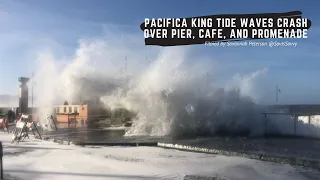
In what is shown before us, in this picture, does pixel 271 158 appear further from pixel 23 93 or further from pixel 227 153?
pixel 23 93

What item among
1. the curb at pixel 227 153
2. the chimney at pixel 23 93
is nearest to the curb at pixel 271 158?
the curb at pixel 227 153

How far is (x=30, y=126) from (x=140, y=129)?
6091mm

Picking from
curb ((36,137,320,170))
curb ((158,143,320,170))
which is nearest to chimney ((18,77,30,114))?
curb ((36,137,320,170))

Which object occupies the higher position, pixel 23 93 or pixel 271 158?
pixel 23 93

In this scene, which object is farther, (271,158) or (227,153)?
(227,153)

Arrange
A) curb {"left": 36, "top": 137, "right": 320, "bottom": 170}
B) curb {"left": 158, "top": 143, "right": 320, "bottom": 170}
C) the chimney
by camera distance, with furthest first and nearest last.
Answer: the chimney → curb {"left": 36, "top": 137, "right": 320, "bottom": 170} → curb {"left": 158, "top": 143, "right": 320, "bottom": 170}

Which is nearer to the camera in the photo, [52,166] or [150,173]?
[150,173]

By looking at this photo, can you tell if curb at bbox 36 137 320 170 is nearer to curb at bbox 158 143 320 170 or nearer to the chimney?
curb at bbox 158 143 320 170

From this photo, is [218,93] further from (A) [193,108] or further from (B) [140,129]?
(B) [140,129]

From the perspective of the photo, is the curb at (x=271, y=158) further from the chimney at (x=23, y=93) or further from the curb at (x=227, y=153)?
the chimney at (x=23, y=93)

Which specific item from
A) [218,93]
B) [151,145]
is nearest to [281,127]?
[218,93]

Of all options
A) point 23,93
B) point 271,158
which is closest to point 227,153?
point 271,158

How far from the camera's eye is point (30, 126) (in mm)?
17828

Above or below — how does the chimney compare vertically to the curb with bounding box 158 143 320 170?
above
